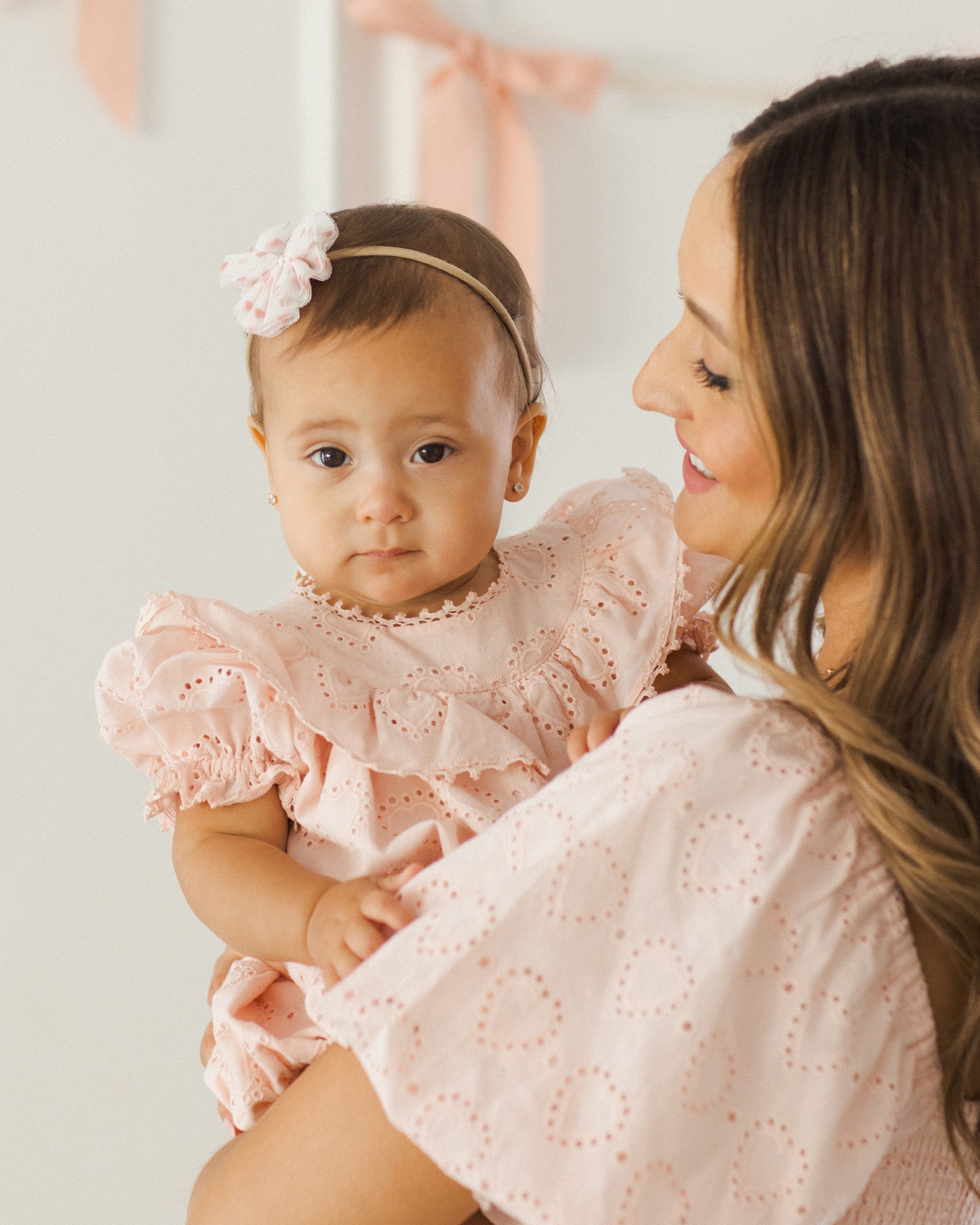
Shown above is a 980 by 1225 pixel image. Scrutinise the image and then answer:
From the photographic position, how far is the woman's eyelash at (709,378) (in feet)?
3.03

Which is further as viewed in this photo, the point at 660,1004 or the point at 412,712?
the point at 412,712

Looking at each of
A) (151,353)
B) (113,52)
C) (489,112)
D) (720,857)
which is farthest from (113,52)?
(720,857)

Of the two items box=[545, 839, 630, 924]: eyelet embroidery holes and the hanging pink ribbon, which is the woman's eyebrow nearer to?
box=[545, 839, 630, 924]: eyelet embroidery holes

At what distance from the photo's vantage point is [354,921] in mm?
876

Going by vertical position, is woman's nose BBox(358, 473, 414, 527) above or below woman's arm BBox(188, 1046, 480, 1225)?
above

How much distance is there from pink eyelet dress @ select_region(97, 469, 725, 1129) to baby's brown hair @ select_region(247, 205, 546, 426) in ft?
0.79

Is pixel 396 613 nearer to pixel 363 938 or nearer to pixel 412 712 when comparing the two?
pixel 412 712

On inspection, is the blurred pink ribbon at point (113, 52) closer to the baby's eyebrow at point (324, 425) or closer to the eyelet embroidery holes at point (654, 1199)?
the baby's eyebrow at point (324, 425)

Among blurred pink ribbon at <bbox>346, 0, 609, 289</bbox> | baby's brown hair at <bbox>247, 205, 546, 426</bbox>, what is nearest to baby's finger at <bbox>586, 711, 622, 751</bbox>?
baby's brown hair at <bbox>247, 205, 546, 426</bbox>

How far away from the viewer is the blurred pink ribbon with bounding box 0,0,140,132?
77.5 inches

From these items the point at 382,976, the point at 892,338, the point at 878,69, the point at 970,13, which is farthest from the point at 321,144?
the point at 382,976

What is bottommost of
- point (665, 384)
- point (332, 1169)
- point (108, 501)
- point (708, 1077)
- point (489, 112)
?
point (332, 1169)

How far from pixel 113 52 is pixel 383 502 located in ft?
4.28

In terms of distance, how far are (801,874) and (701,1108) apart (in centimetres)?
15
